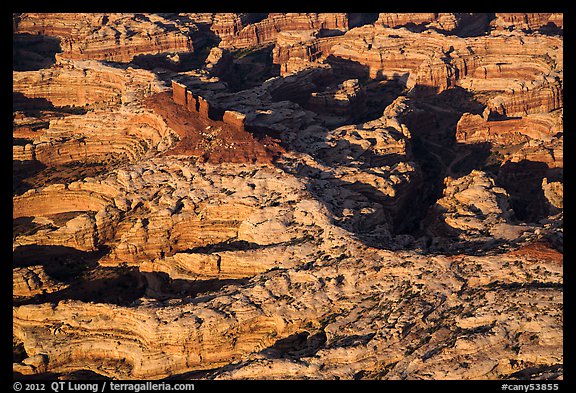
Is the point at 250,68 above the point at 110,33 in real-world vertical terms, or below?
below

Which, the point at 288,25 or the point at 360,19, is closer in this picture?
the point at 288,25

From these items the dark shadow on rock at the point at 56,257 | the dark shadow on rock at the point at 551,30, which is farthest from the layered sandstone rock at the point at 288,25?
the dark shadow on rock at the point at 56,257

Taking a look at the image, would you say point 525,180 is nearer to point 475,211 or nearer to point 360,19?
point 475,211

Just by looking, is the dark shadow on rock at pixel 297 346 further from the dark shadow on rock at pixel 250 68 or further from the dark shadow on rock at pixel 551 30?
the dark shadow on rock at pixel 551 30

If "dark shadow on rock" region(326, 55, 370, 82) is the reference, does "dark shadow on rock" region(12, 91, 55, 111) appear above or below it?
below

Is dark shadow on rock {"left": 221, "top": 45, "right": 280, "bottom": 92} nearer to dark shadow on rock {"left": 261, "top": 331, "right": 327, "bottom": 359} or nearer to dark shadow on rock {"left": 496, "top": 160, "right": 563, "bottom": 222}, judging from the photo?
dark shadow on rock {"left": 496, "top": 160, "right": 563, "bottom": 222}

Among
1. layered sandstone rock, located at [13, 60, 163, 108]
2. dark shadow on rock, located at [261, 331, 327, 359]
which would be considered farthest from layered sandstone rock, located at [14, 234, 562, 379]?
layered sandstone rock, located at [13, 60, 163, 108]

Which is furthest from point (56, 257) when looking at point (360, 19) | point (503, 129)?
point (360, 19)

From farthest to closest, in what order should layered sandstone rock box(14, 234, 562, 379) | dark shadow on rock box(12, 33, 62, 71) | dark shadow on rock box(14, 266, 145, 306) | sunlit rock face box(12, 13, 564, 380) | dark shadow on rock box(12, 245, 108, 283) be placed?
dark shadow on rock box(12, 33, 62, 71) < dark shadow on rock box(12, 245, 108, 283) < dark shadow on rock box(14, 266, 145, 306) < sunlit rock face box(12, 13, 564, 380) < layered sandstone rock box(14, 234, 562, 379)
